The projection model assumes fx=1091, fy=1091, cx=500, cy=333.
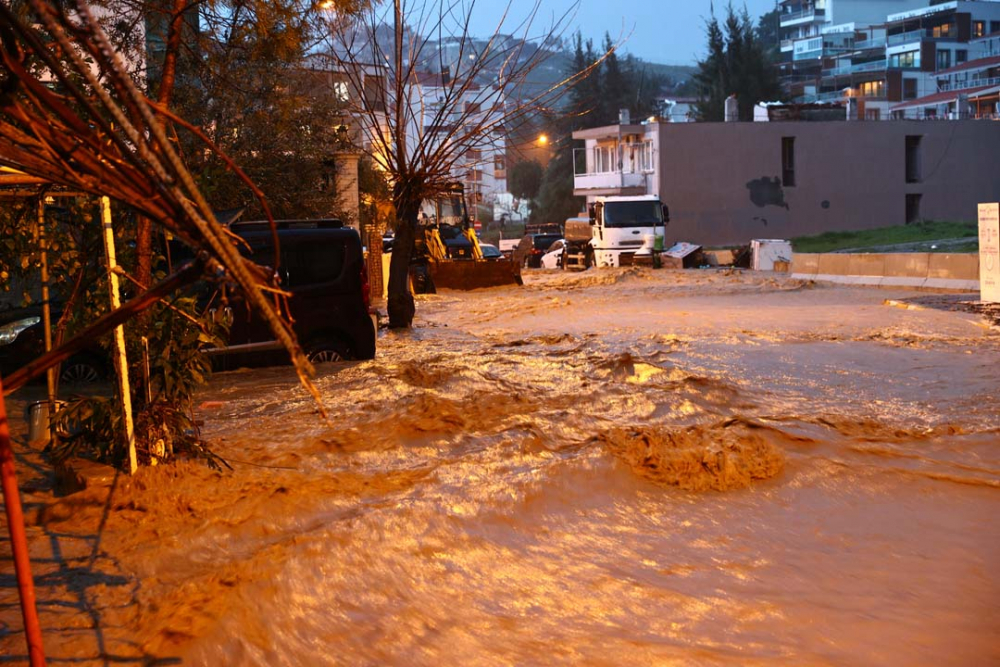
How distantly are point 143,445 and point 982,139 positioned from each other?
200ft

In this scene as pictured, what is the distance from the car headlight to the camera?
39.8 feet

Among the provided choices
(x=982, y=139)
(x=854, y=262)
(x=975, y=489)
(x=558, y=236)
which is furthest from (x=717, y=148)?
(x=975, y=489)

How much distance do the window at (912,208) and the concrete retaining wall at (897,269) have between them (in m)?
34.1

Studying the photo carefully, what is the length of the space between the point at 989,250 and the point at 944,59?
90.6 m

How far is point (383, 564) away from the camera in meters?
6.09

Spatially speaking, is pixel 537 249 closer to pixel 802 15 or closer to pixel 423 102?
pixel 423 102

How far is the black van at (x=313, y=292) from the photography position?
1243cm

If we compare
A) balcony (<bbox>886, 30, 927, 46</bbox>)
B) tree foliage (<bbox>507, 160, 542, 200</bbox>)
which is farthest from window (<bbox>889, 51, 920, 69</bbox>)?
tree foliage (<bbox>507, 160, 542, 200</bbox>)

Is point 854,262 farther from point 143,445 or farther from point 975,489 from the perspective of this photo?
point 143,445

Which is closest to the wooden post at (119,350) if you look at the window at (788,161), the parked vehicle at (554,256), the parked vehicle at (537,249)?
the parked vehicle at (554,256)

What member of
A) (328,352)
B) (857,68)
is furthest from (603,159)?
(857,68)

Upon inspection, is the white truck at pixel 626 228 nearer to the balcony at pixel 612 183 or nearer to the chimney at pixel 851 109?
the balcony at pixel 612 183

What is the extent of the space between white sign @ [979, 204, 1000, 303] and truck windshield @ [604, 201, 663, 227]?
18935 mm

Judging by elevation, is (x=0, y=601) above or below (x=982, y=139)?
below
